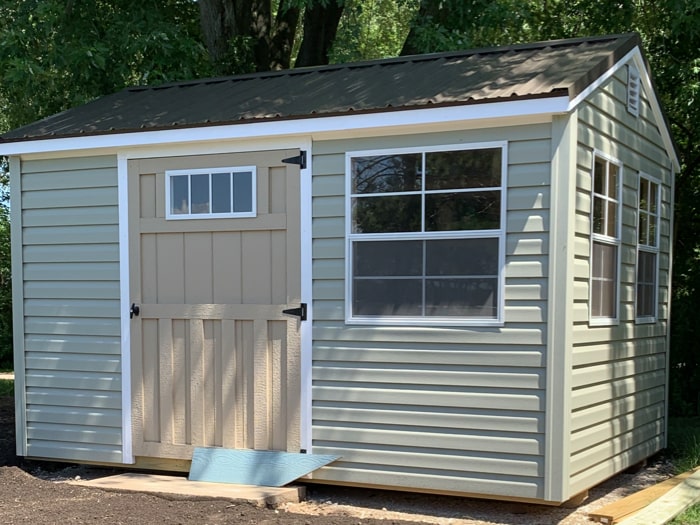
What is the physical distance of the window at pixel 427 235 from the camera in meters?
5.28

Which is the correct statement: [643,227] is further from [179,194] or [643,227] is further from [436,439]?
[179,194]

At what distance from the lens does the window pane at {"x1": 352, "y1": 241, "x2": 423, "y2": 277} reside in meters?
5.49

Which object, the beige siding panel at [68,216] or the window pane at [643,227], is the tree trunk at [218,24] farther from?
the window pane at [643,227]

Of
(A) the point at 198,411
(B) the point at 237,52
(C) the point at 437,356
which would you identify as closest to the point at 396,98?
(C) the point at 437,356

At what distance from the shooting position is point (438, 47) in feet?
30.7

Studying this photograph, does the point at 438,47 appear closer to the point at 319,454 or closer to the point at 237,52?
the point at 237,52

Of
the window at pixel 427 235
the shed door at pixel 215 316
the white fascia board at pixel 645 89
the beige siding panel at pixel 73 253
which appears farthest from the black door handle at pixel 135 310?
the white fascia board at pixel 645 89

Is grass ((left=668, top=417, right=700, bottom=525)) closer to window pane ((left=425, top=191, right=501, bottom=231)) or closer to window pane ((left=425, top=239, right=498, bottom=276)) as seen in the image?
window pane ((left=425, top=239, right=498, bottom=276))

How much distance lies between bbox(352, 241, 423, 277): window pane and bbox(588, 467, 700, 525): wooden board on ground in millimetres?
1878

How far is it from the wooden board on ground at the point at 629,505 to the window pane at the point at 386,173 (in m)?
2.35

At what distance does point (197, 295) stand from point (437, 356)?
1.91 m

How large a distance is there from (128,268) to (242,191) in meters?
1.13

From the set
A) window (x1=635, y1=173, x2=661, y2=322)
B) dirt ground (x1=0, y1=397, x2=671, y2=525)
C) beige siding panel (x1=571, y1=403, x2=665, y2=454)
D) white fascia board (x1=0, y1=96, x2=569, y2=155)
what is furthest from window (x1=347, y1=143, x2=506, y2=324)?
window (x1=635, y1=173, x2=661, y2=322)

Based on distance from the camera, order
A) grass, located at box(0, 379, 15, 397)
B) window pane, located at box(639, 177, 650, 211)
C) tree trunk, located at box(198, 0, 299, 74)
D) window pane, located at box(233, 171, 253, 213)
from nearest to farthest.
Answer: window pane, located at box(233, 171, 253, 213) → window pane, located at box(639, 177, 650, 211) → tree trunk, located at box(198, 0, 299, 74) → grass, located at box(0, 379, 15, 397)
